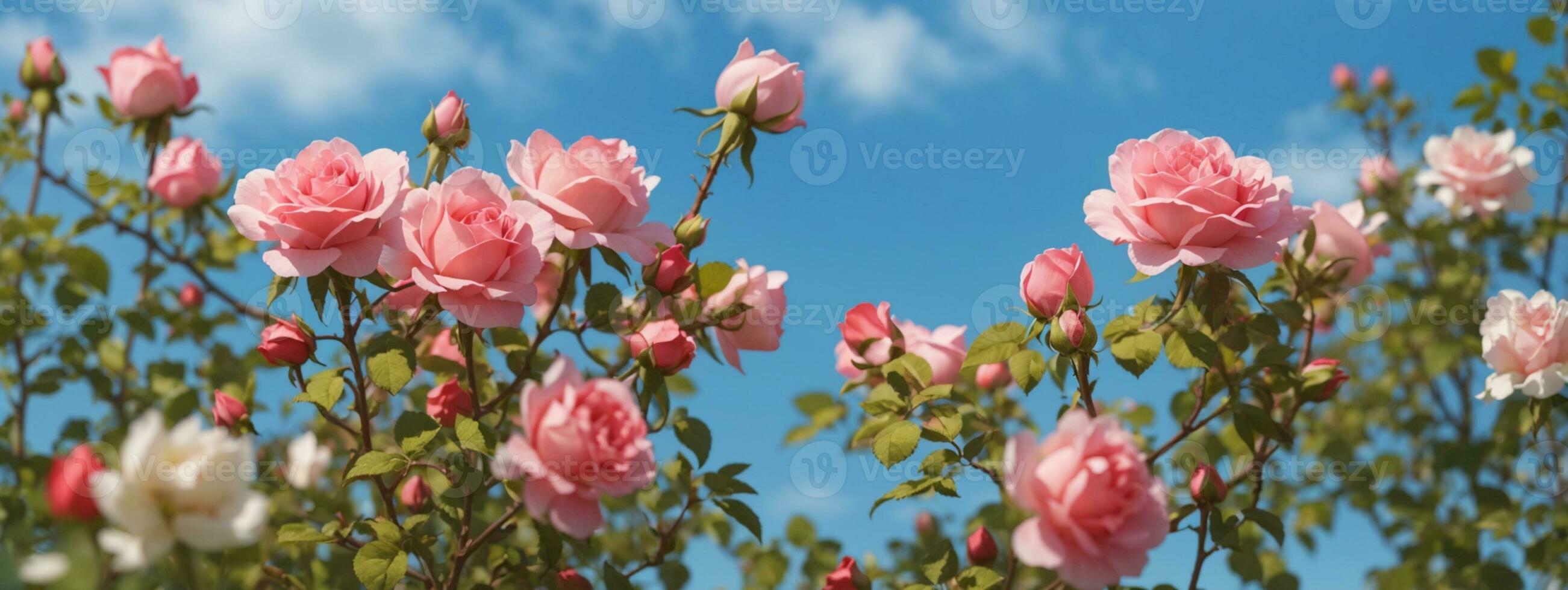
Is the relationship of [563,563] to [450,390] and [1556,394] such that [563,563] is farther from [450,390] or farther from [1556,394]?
[1556,394]

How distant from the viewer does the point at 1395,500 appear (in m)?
3.49

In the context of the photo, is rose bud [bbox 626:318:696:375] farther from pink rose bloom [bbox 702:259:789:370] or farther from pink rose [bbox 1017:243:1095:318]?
pink rose [bbox 1017:243:1095:318]

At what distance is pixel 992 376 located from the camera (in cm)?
276

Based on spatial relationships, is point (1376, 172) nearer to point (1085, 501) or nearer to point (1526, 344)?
point (1526, 344)

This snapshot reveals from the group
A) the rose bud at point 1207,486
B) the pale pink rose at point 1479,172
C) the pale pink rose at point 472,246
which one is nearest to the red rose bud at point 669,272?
the pale pink rose at point 472,246

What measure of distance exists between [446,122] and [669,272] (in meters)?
0.52

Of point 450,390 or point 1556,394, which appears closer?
point 450,390

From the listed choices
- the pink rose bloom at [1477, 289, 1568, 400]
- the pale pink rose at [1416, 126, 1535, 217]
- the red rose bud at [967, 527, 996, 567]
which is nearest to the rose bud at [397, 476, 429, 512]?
the red rose bud at [967, 527, 996, 567]

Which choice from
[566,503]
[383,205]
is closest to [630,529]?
[383,205]

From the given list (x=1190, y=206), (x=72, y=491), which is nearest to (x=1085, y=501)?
(x=1190, y=206)

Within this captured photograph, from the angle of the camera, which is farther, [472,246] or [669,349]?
[669,349]

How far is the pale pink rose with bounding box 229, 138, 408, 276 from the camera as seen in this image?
1.65 metres

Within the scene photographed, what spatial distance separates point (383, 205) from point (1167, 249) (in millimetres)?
1288

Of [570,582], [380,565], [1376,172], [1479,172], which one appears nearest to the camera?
[380,565]
